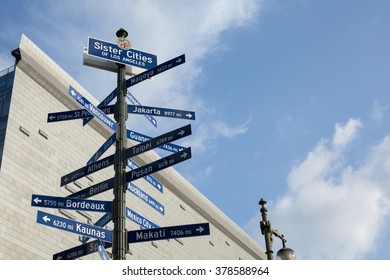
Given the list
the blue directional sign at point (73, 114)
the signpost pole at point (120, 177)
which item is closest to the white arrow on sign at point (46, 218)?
the signpost pole at point (120, 177)

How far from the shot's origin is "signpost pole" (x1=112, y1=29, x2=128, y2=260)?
9141 millimetres

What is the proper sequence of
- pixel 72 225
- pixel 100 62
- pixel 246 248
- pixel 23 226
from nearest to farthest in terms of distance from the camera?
pixel 72 225, pixel 100 62, pixel 23 226, pixel 246 248

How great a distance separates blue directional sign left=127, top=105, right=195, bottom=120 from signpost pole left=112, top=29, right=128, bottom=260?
0.94 feet

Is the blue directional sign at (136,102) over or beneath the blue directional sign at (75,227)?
over

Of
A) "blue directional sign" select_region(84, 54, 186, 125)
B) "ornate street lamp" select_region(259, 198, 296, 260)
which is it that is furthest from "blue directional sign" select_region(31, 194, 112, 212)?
"ornate street lamp" select_region(259, 198, 296, 260)

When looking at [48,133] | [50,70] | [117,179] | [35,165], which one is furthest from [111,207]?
[50,70]

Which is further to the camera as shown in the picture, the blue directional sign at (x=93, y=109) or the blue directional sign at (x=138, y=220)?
the blue directional sign at (x=93, y=109)

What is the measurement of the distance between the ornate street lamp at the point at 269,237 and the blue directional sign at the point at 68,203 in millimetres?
6732

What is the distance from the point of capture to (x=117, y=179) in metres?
9.95

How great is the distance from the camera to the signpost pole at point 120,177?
360 inches

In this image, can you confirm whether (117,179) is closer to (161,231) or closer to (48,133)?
(161,231)

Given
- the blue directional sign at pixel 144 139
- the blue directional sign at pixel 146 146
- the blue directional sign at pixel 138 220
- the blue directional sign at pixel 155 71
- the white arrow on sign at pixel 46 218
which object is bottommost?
the white arrow on sign at pixel 46 218

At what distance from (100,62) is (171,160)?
3.29 metres

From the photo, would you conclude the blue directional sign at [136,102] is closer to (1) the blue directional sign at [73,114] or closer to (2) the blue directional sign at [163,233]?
(1) the blue directional sign at [73,114]
